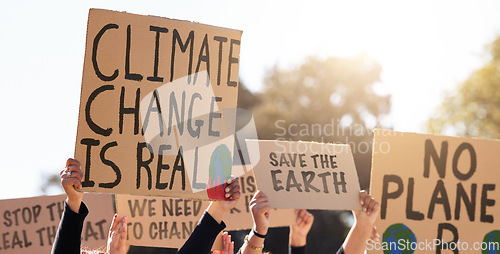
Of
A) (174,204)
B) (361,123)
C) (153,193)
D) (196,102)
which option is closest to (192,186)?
(153,193)

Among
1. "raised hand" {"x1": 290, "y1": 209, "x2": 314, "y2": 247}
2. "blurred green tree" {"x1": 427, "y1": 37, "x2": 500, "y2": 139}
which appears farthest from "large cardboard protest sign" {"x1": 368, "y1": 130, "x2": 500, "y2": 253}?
"blurred green tree" {"x1": 427, "y1": 37, "x2": 500, "y2": 139}

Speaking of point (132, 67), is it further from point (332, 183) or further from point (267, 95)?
point (267, 95)

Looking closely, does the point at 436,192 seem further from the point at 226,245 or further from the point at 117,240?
the point at 117,240

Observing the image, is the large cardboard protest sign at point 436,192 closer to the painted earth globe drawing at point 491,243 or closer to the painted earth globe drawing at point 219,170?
the painted earth globe drawing at point 491,243

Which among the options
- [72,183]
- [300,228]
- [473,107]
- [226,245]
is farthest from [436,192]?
[473,107]

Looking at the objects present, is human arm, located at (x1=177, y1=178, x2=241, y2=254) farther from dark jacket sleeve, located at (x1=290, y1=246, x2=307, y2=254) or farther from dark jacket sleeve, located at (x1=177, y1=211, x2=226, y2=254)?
dark jacket sleeve, located at (x1=290, y1=246, x2=307, y2=254)

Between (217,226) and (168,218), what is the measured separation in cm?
289

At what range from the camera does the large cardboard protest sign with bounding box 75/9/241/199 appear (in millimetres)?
4012

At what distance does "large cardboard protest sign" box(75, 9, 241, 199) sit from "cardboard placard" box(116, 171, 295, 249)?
7.77ft

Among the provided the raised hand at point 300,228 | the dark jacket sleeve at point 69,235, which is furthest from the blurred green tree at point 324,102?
the dark jacket sleeve at point 69,235

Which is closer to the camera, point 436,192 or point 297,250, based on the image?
point 436,192

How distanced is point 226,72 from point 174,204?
2.77m

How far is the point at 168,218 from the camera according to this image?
22.0ft

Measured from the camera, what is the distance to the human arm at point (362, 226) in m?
4.57
